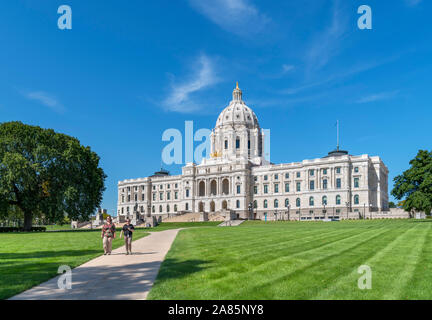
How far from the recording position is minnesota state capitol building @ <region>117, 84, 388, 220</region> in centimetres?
9269

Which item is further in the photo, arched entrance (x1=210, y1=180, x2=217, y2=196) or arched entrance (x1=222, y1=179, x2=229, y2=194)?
arched entrance (x1=210, y1=180, x2=217, y2=196)

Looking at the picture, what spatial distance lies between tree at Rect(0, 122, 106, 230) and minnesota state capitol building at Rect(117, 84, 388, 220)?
29.9 metres

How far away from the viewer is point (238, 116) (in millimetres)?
128500

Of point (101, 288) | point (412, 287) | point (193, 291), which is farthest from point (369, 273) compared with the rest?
point (101, 288)

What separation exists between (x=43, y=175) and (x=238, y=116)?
81.3 meters

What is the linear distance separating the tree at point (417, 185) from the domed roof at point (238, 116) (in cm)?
6969

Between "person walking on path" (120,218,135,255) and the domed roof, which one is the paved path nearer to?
"person walking on path" (120,218,135,255)

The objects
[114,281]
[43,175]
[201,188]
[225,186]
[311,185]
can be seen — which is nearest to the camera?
[114,281]

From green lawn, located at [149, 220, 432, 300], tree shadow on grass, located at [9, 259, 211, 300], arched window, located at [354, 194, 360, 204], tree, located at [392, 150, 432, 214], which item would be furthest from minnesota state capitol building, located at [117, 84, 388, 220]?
tree shadow on grass, located at [9, 259, 211, 300]

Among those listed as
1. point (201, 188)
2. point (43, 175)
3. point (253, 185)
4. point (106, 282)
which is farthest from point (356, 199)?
point (106, 282)

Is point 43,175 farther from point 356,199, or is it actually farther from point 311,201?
point 356,199

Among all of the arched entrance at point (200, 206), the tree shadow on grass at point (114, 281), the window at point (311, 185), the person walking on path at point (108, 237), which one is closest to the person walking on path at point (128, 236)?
the person walking on path at point (108, 237)
